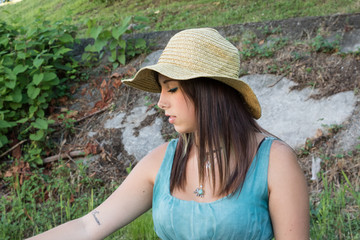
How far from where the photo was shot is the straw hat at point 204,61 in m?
1.77

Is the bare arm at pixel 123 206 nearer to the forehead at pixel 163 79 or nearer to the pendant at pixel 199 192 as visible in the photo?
the pendant at pixel 199 192

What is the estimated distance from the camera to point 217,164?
1.88 m

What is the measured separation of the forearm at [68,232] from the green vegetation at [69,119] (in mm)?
1142

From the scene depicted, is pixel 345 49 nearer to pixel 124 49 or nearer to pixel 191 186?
pixel 124 49

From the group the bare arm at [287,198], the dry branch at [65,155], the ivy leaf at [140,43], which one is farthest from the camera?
the ivy leaf at [140,43]

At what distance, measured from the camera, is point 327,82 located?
4348 mm

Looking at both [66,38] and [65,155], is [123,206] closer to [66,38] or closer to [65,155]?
[65,155]

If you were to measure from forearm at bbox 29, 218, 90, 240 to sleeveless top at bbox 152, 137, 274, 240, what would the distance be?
360 mm

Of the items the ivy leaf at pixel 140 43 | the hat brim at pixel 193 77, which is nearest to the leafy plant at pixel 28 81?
the ivy leaf at pixel 140 43

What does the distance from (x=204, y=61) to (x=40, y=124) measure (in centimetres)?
323

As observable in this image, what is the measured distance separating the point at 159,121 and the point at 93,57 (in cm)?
151

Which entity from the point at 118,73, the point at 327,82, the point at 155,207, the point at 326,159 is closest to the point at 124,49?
the point at 118,73

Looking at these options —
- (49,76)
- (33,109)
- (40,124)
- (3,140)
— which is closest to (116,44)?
(49,76)

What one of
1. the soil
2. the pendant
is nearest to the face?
the pendant
